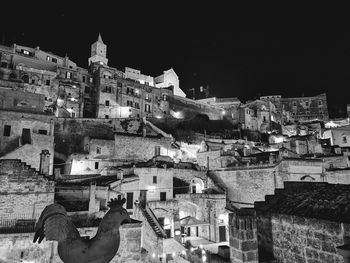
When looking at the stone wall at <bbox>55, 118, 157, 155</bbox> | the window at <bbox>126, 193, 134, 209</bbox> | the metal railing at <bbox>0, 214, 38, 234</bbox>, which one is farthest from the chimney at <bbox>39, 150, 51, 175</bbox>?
the stone wall at <bbox>55, 118, 157, 155</bbox>

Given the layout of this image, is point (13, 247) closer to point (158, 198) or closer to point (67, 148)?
point (158, 198)

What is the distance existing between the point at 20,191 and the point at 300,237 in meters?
16.6

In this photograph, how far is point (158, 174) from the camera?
2608cm

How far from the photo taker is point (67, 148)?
3600 cm

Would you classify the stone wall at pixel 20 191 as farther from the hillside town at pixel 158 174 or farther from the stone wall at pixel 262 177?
the stone wall at pixel 262 177

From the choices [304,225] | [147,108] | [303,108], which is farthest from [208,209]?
[303,108]

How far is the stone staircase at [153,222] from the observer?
1938 cm

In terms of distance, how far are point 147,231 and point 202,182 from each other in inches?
515

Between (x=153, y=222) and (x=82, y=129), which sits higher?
(x=82, y=129)

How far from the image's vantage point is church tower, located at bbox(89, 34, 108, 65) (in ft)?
213

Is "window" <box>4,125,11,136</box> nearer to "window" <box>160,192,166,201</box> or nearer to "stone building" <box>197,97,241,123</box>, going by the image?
"window" <box>160,192,166,201</box>

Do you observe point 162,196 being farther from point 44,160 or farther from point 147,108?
point 147,108

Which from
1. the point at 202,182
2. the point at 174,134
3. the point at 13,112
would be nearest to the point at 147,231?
the point at 202,182

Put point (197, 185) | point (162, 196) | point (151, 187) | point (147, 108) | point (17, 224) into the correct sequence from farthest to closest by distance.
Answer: point (147, 108)
point (197, 185)
point (162, 196)
point (151, 187)
point (17, 224)
